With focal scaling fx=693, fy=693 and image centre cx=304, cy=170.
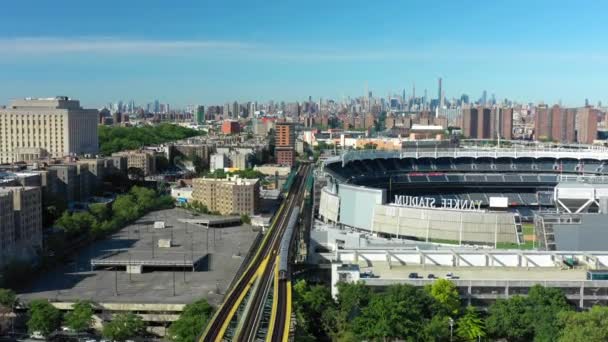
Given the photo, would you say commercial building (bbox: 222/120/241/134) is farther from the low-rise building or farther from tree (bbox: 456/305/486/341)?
tree (bbox: 456/305/486/341)

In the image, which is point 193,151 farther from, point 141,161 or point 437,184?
point 437,184

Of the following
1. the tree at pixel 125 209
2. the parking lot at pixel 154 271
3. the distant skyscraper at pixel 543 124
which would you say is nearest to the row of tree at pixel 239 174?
the tree at pixel 125 209

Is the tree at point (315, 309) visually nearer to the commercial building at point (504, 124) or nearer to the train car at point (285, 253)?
the train car at point (285, 253)

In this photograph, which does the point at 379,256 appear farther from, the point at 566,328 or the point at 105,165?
the point at 105,165

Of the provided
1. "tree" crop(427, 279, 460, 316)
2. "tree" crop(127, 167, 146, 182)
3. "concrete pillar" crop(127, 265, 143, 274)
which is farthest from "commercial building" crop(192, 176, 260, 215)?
"tree" crop(427, 279, 460, 316)

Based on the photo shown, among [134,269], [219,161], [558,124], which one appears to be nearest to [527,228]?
[134,269]

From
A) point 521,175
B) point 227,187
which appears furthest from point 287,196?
point 521,175
